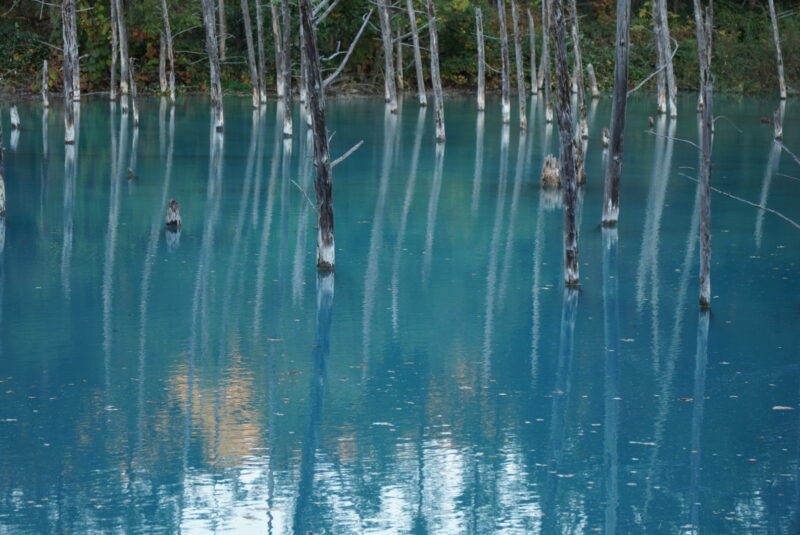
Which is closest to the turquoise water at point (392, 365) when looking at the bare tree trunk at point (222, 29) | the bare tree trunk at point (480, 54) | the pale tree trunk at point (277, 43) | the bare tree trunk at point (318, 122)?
the bare tree trunk at point (318, 122)

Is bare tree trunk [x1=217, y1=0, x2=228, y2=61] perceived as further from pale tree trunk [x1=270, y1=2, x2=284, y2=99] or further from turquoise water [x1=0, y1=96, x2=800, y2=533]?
turquoise water [x1=0, y1=96, x2=800, y2=533]

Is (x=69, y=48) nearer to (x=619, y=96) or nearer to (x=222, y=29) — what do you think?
(x=619, y=96)

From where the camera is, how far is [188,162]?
91.6 ft

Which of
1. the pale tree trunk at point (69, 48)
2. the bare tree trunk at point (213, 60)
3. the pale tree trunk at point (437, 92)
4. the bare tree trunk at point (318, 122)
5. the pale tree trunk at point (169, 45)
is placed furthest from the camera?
the pale tree trunk at point (169, 45)

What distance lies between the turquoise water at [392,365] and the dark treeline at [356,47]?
27.7 meters

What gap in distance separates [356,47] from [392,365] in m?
42.1

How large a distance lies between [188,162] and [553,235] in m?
11.4

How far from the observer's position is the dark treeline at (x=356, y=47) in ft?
163

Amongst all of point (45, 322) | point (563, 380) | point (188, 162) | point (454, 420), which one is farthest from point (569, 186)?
point (188, 162)

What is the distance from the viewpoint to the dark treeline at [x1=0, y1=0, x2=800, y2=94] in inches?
1954

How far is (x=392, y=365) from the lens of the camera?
12078mm

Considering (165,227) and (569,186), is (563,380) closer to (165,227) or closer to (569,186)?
(569,186)

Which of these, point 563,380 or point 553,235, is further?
point 553,235

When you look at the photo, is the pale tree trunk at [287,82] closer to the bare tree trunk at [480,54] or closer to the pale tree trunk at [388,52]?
the bare tree trunk at [480,54]
